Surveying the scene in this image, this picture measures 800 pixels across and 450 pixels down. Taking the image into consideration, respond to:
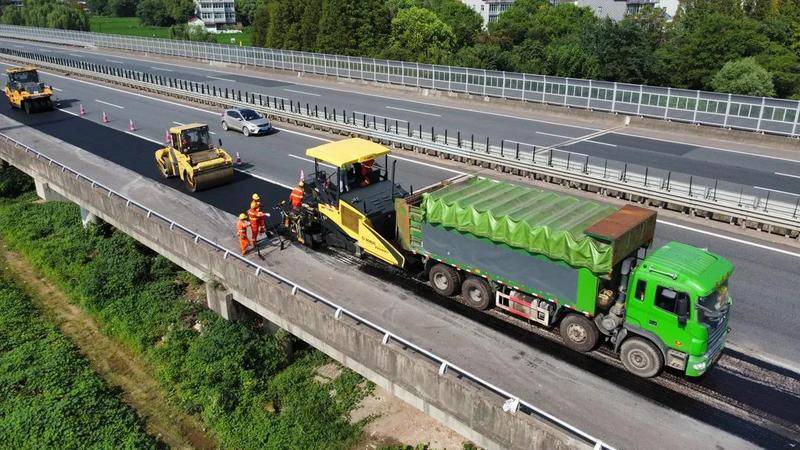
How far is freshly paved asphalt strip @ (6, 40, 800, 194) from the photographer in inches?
976

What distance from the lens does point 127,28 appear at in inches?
6053

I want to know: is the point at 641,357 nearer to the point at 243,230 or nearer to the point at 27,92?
the point at 243,230

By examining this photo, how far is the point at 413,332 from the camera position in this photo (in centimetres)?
1295

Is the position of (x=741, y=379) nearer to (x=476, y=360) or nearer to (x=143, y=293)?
(x=476, y=360)

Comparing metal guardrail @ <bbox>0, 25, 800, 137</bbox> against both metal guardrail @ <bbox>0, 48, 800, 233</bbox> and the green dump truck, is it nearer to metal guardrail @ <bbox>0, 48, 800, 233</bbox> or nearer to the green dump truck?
metal guardrail @ <bbox>0, 48, 800, 233</bbox>

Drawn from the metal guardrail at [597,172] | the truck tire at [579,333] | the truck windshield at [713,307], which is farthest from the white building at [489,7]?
the truck windshield at [713,307]

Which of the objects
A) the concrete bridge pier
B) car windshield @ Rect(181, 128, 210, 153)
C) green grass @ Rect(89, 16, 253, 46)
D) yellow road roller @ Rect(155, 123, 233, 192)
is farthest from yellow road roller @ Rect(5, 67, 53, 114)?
green grass @ Rect(89, 16, 253, 46)

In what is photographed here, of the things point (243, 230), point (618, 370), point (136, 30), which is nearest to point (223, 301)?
point (243, 230)

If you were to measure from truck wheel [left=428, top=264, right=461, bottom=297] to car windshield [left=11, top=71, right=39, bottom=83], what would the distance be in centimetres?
3798

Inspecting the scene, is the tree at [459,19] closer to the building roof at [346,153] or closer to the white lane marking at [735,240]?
the white lane marking at [735,240]

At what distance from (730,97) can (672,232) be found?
15033 mm

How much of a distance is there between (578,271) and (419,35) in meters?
70.5

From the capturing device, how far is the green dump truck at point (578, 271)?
34.5 ft

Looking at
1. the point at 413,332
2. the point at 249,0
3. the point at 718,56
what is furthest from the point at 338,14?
the point at 249,0
